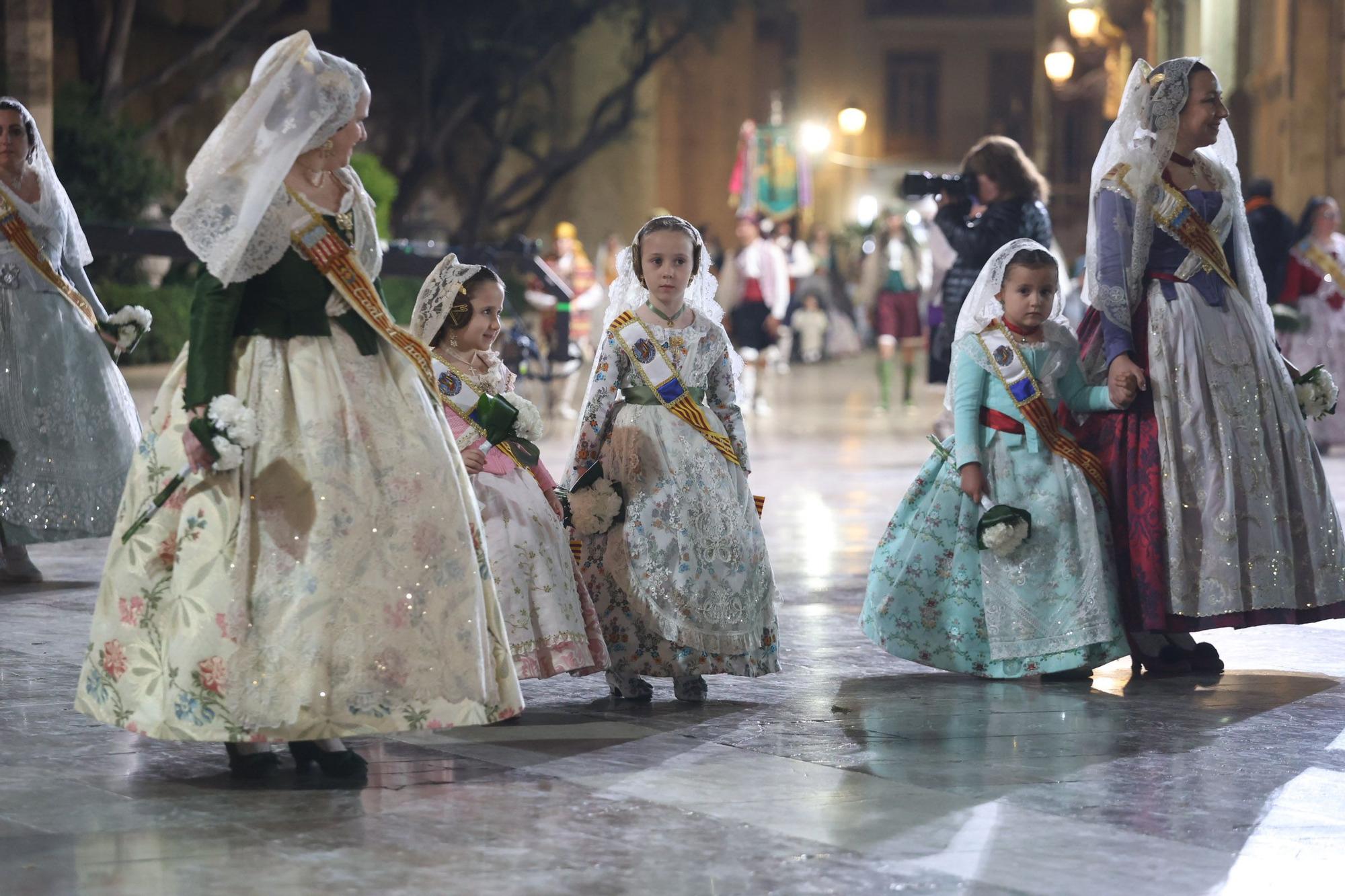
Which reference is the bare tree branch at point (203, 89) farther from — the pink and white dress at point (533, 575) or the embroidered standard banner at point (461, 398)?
the pink and white dress at point (533, 575)

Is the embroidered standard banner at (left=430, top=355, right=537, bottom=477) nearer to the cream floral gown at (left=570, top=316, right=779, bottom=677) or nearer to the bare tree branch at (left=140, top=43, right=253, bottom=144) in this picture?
the cream floral gown at (left=570, top=316, right=779, bottom=677)

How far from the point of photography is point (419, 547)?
4.56 m

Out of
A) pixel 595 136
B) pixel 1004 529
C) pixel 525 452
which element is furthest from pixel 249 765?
pixel 595 136

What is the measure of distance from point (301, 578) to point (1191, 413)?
2890mm

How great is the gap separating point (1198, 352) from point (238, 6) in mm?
25797

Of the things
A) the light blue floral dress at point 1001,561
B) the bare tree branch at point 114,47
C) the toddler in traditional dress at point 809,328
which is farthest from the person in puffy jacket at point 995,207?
the toddler in traditional dress at point 809,328

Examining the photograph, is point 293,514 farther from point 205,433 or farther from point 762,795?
point 762,795

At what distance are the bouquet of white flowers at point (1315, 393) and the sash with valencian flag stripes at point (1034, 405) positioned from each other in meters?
0.68

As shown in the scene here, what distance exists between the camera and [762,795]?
452 centimetres

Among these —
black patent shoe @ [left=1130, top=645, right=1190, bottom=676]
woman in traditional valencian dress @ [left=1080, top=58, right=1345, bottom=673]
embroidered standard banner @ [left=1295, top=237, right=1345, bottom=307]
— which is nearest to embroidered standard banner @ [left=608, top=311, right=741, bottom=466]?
woman in traditional valencian dress @ [left=1080, top=58, right=1345, bottom=673]

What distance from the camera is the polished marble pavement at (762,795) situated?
3.88 metres

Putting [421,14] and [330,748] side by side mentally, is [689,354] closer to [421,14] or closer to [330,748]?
[330,748]

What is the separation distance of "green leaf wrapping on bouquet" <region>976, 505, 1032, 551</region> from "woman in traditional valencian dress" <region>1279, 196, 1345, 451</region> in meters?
7.74

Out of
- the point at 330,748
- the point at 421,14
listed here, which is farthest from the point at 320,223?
the point at 421,14
